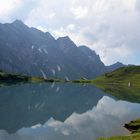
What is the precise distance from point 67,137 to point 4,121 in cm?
2967

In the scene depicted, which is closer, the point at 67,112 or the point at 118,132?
the point at 118,132

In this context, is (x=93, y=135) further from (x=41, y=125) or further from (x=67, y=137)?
(x=41, y=125)

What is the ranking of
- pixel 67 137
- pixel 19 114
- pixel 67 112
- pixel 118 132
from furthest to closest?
pixel 67 112 < pixel 19 114 < pixel 118 132 < pixel 67 137

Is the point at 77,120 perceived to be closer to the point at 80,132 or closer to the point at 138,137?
the point at 80,132

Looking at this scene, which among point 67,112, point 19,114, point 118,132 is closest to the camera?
point 118,132

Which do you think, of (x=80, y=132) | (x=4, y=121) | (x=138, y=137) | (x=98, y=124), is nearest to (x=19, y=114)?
(x=4, y=121)

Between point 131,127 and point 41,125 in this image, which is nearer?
point 131,127

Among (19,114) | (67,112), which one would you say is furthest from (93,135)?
(67,112)

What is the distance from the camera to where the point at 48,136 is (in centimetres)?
6681

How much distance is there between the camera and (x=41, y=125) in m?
85.2

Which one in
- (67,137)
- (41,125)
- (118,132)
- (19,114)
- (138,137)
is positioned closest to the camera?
(138,137)

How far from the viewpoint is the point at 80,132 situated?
73.1 meters

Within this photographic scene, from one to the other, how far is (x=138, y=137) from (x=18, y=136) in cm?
2578

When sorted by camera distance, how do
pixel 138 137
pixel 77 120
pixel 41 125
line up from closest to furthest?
pixel 138 137 → pixel 41 125 → pixel 77 120
